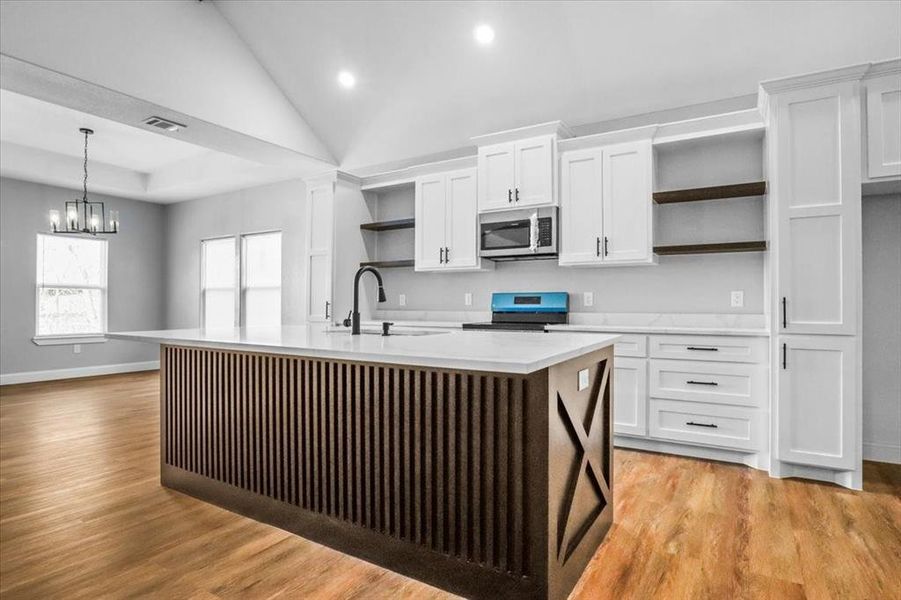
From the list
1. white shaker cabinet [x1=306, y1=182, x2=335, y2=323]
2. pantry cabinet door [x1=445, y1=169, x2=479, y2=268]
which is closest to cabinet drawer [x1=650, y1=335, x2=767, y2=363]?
pantry cabinet door [x1=445, y1=169, x2=479, y2=268]

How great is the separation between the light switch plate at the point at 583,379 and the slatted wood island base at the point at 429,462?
0.12 ft

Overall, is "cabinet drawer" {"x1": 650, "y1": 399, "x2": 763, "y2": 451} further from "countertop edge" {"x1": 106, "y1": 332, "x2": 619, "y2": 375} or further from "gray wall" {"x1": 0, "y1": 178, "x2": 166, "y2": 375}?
"gray wall" {"x1": 0, "y1": 178, "x2": 166, "y2": 375}

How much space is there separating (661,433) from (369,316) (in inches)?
131

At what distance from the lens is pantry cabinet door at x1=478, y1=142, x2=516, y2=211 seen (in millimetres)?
4387

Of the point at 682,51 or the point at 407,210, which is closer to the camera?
the point at 682,51

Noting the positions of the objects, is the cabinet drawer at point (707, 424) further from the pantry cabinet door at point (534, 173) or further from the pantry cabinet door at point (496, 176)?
the pantry cabinet door at point (496, 176)

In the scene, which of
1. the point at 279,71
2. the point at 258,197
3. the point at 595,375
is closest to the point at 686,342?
the point at 595,375

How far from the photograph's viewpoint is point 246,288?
743 centimetres

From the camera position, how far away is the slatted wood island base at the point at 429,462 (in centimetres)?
170

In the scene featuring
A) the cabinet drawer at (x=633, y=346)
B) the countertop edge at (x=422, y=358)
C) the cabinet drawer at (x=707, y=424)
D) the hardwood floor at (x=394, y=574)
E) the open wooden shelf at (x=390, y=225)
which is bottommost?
the hardwood floor at (x=394, y=574)

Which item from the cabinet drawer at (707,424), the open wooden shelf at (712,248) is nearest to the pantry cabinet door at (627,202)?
the open wooden shelf at (712,248)

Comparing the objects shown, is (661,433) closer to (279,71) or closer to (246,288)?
(279,71)

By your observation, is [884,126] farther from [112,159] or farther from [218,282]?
[112,159]

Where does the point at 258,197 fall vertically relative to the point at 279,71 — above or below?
below
